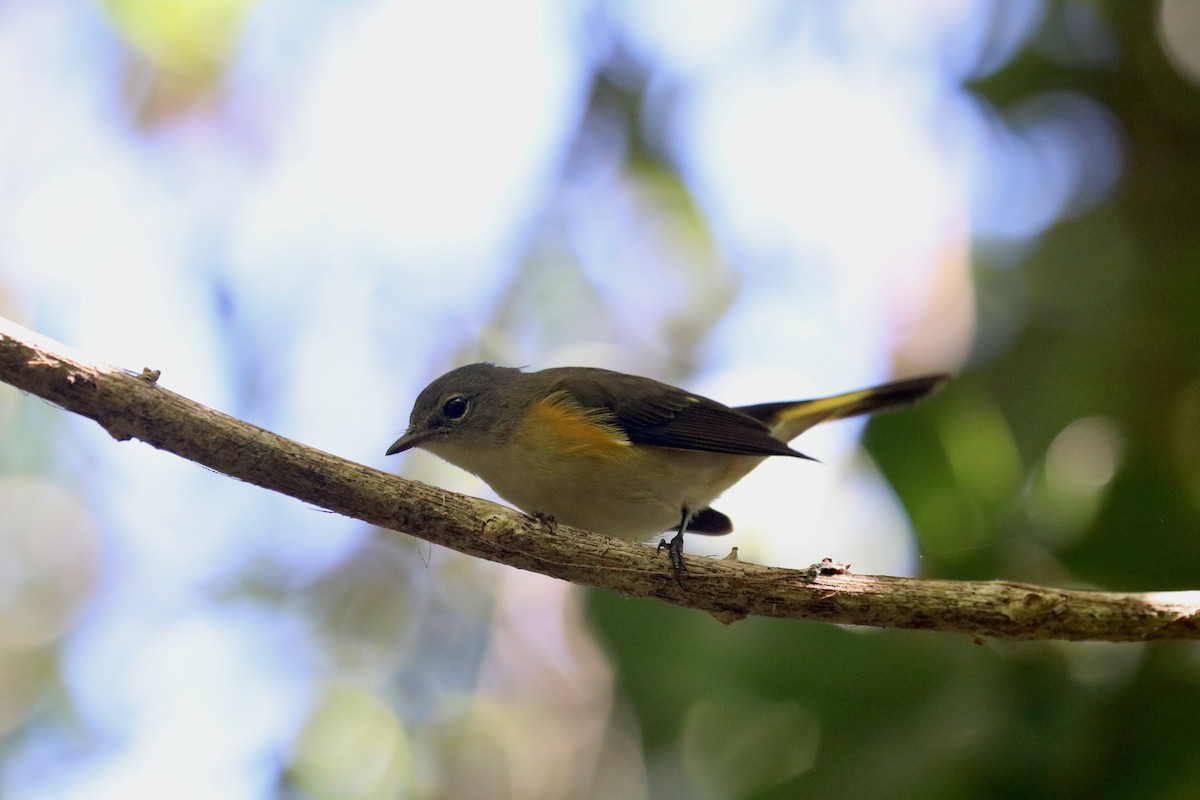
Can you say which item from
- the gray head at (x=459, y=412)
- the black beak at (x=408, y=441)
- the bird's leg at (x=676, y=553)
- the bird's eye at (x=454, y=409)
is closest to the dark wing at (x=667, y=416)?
the gray head at (x=459, y=412)

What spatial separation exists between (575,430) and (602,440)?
4.9 inches

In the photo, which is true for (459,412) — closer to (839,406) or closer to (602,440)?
(602,440)

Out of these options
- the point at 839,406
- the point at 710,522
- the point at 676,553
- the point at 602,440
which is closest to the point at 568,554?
the point at 676,553

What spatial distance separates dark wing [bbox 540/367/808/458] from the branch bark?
1144 millimetres

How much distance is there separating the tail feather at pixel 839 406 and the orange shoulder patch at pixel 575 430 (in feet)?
3.48

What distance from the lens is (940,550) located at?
3850 millimetres

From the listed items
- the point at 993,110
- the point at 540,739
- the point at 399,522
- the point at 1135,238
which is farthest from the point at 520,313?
the point at 399,522

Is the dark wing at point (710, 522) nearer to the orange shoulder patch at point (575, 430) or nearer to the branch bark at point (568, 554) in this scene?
the orange shoulder patch at point (575, 430)

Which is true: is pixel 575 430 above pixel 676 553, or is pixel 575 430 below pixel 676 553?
above

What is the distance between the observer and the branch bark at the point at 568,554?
238 cm

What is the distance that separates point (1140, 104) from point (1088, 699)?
3449 millimetres

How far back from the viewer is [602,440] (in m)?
3.84

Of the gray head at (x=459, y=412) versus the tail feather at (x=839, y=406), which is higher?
the tail feather at (x=839, y=406)

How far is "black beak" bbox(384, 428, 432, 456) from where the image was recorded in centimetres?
405
